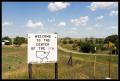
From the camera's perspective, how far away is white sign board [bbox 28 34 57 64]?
25.4ft

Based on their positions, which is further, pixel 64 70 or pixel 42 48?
pixel 64 70

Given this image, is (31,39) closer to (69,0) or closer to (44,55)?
(44,55)

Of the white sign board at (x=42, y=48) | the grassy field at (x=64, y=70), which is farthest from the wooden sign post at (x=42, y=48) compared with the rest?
the grassy field at (x=64, y=70)

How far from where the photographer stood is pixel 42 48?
7.71 meters

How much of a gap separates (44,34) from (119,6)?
2933 millimetres

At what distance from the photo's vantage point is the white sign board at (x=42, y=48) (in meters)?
7.73

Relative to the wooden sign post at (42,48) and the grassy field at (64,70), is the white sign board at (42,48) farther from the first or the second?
the grassy field at (64,70)

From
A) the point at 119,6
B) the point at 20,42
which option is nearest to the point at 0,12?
the point at 119,6

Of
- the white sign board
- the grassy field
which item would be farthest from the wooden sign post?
the grassy field

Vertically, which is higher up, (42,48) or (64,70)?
(42,48)

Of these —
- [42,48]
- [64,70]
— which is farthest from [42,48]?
[64,70]

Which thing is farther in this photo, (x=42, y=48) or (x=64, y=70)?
(x=64, y=70)

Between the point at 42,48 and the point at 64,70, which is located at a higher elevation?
the point at 42,48

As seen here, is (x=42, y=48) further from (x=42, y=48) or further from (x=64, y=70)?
(x=64, y=70)
